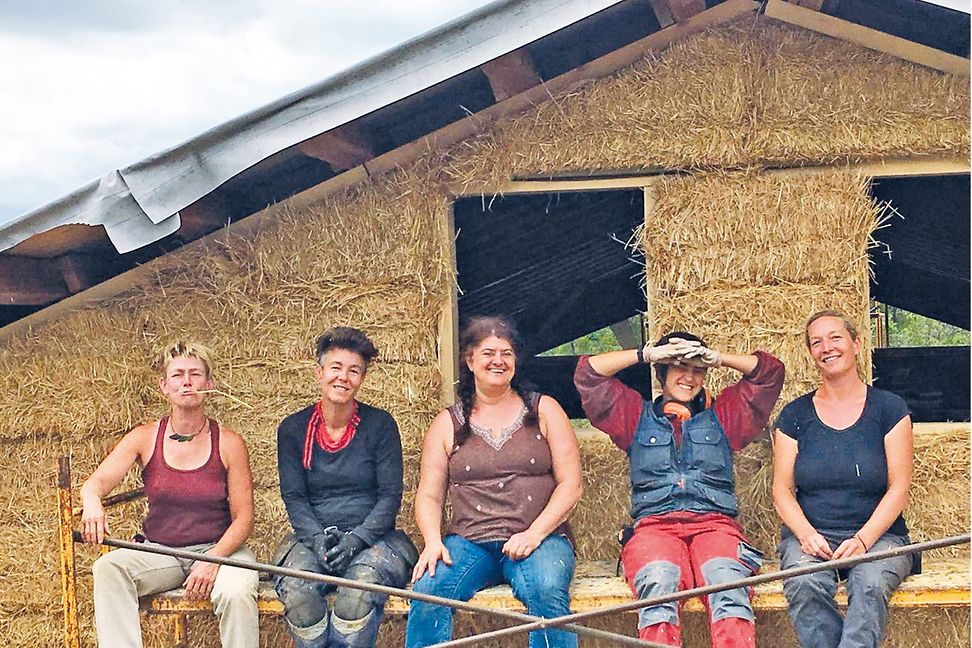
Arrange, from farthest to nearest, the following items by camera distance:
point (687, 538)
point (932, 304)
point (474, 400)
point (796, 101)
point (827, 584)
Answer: point (932, 304) < point (796, 101) < point (474, 400) < point (687, 538) < point (827, 584)

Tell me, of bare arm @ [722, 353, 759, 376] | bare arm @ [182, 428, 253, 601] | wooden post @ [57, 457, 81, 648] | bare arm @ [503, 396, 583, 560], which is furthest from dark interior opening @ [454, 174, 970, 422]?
wooden post @ [57, 457, 81, 648]

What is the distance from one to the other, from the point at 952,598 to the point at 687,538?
3.06ft

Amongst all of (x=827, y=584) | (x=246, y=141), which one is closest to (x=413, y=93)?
(x=246, y=141)

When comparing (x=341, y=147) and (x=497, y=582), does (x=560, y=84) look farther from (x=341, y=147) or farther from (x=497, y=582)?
(x=497, y=582)

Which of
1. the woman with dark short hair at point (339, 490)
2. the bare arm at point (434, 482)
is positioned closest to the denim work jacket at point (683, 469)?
the bare arm at point (434, 482)

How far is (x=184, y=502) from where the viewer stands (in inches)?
162

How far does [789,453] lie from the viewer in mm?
3965

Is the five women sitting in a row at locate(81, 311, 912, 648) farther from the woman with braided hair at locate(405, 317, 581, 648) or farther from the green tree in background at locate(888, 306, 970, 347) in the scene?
the green tree in background at locate(888, 306, 970, 347)

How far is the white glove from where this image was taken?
3.95 meters

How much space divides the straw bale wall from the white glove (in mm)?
445

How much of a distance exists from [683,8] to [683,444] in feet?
5.45

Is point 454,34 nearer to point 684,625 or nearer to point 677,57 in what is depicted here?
point 677,57

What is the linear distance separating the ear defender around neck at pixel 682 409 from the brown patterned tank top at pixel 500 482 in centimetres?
49

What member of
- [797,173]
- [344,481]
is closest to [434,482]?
[344,481]
